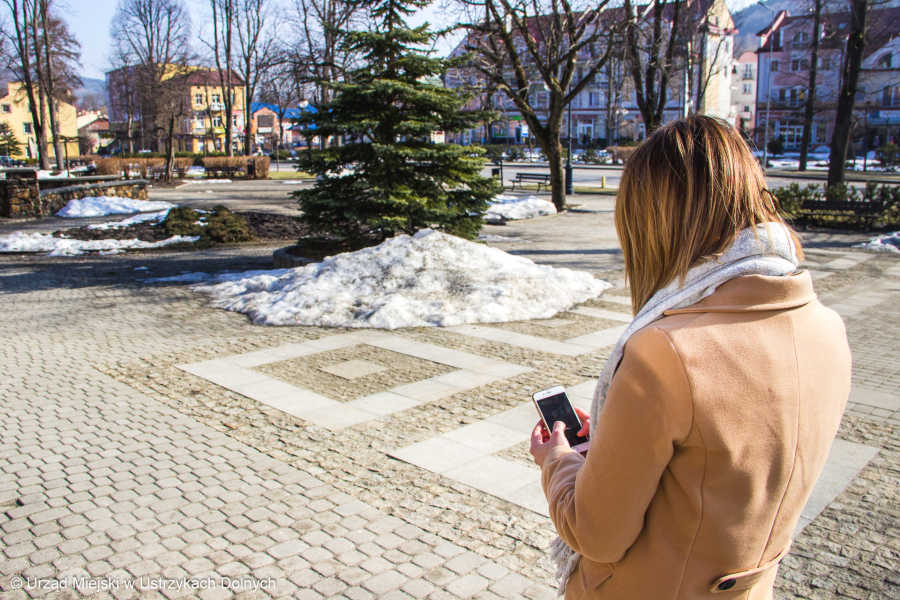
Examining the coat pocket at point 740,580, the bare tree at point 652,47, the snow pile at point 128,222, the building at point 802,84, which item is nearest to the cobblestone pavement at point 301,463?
the coat pocket at point 740,580

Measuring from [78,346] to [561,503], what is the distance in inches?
317

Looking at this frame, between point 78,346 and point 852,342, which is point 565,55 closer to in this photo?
point 852,342

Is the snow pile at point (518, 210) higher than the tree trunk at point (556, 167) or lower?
lower

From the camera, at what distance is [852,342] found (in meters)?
8.40

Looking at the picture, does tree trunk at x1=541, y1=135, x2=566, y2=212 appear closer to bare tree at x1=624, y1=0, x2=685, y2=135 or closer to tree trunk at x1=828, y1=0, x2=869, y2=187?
bare tree at x1=624, y1=0, x2=685, y2=135

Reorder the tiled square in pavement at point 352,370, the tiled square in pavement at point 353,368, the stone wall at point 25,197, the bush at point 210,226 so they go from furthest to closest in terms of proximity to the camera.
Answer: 1. the stone wall at point 25,197
2. the bush at point 210,226
3. the tiled square in pavement at point 353,368
4. the tiled square in pavement at point 352,370

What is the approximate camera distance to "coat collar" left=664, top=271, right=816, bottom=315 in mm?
1494

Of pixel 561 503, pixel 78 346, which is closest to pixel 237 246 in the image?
pixel 78 346

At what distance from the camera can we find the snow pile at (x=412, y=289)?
947 centimetres

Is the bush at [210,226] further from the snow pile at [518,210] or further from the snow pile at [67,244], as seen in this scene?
the snow pile at [518,210]

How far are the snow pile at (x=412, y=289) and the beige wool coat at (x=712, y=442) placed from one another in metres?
7.62

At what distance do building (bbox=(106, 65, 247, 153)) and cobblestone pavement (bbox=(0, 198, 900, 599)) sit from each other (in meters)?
31.5

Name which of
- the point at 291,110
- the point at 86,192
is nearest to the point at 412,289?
the point at 86,192

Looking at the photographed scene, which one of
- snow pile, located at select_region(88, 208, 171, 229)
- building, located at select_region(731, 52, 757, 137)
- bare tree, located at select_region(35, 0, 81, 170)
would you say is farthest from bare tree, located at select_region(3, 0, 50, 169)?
building, located at select_region(731, 52, 757, 137)
